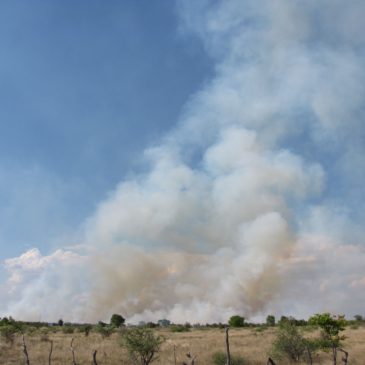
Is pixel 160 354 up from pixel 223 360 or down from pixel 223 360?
up

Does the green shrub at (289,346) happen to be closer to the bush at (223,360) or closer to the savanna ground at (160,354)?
the savanna ground at (160,354)

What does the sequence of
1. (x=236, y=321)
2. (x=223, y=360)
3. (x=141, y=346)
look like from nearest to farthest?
(x=141, y=346) → (x=223, y=360) → (x=236, y=321)

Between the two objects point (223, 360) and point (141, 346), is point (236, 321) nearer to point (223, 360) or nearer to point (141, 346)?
point (223, 360)

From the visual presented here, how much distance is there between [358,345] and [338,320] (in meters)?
24.5

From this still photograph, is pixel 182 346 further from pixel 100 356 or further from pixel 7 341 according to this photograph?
pixel 7 341

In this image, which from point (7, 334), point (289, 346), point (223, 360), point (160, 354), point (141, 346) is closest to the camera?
point (141, 346)

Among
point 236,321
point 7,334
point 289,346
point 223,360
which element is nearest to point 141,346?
point 223,360

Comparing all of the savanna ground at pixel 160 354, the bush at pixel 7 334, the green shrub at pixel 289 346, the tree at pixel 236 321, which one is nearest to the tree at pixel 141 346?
the savanna ground at pixel 160 354

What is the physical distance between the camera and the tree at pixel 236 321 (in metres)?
126

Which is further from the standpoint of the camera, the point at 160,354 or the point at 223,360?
the point at 160,354

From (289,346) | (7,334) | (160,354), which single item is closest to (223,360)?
(289,346)

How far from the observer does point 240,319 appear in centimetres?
12762

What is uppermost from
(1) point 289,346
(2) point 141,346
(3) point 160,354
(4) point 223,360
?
(2) point 141,346

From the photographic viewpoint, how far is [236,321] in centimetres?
12656
